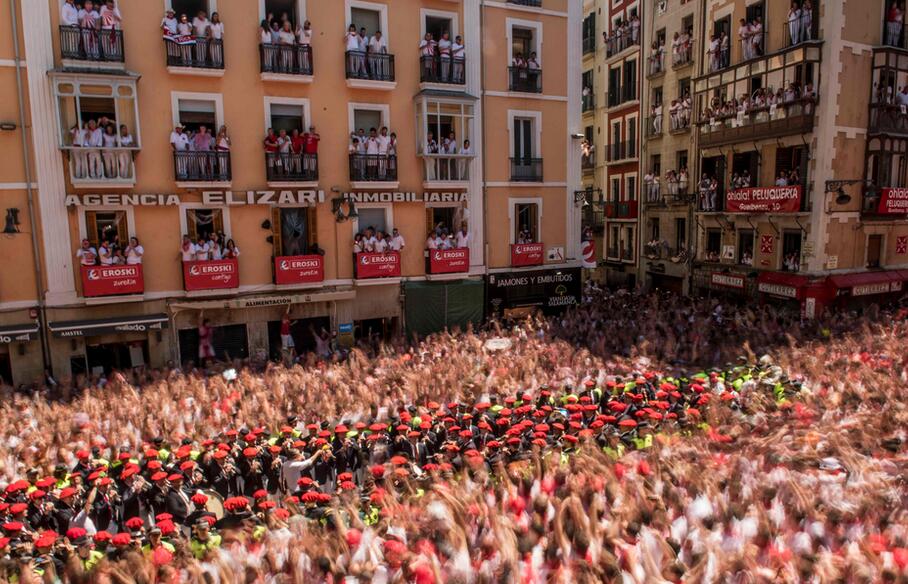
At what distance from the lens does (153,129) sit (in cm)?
1709

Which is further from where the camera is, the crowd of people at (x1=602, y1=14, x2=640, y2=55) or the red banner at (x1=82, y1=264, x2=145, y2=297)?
the crowd of people at (x1=602, y1=14, x2=640, y2=55)

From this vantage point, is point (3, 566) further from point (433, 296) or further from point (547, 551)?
point (433, 296)

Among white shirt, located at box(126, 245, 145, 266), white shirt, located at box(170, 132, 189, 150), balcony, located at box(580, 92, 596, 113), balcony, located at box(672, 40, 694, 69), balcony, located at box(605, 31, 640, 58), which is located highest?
balcony, located at box(605, 31, 640, 58)

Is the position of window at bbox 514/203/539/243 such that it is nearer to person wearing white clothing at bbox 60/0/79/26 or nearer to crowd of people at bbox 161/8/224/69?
crowd of people at bbox 161/8/224/69

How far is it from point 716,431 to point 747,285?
50.7ft

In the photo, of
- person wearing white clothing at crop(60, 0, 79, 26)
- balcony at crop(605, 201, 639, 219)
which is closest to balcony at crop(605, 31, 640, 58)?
balcony at crop(605, 201, 639, 219)

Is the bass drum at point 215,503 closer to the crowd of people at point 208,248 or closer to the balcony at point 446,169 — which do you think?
the crowd of people at point 208,248

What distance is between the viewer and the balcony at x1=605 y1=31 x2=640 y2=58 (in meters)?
30.4

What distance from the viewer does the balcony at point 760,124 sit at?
832 inches

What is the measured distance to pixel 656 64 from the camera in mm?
28672

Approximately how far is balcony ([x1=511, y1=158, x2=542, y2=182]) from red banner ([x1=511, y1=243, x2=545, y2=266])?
7.21 ft

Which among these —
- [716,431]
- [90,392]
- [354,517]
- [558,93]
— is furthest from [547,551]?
[558,93]

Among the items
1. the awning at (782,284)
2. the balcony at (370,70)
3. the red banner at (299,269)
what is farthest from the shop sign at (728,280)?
the red banner at (299,269)

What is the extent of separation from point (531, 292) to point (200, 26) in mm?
12682
